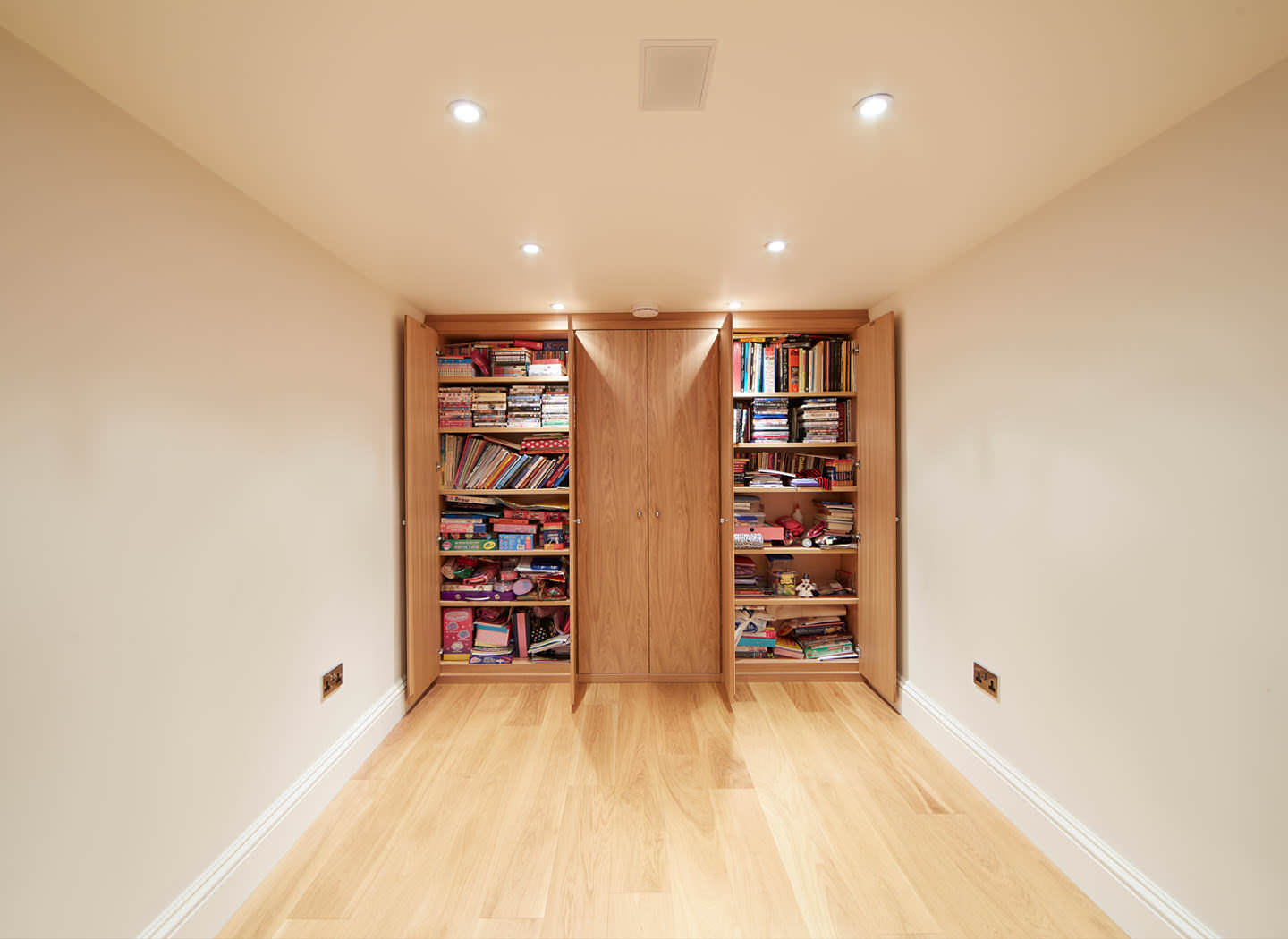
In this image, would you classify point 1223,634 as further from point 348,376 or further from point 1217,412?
point 348,376

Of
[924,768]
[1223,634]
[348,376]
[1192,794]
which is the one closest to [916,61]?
[1223,634]

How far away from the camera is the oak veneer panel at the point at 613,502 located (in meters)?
3.02

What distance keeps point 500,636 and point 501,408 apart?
140cm

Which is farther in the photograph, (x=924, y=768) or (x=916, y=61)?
(x=924, y=768)

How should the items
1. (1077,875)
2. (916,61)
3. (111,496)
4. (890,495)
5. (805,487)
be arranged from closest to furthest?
1. (916,61)
2. (111,496)
3. (1077,875)
4. (890,495)
5. (805,487)

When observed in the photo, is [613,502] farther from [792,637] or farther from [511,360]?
[792,637]

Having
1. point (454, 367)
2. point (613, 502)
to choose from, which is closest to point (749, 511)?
point (613, 502)

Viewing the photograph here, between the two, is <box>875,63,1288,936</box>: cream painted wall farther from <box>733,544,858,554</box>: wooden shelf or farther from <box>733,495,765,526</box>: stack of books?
<box>733,495,765,526</box>: stack of books

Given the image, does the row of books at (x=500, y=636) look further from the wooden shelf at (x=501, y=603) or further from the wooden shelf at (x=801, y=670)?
the wooden shelf at (x=801, y=670)

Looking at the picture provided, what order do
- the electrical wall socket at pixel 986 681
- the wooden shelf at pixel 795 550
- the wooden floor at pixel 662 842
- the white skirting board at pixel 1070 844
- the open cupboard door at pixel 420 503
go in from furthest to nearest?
the wooden shelf at pixel 795 550 → the open cupboard door at pixel 420 503 → the electrical wall socket at pixel 986 681 → the wooden floor at pixel 662 842 → the white skirting board at pixel 1070 844

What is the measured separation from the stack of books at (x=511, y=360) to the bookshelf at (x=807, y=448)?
1296mm

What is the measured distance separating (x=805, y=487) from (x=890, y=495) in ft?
1.62

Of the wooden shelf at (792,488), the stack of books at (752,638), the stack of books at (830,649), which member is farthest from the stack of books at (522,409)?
the stack of books at (830,649)

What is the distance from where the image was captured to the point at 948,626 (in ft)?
7.45
